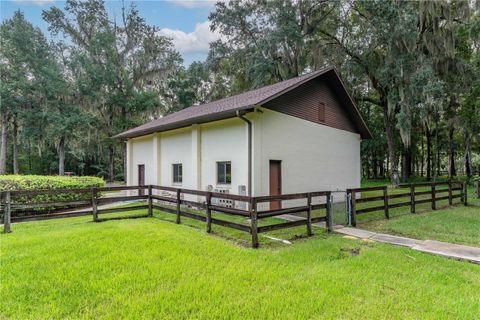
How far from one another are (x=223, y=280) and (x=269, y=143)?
238 inches

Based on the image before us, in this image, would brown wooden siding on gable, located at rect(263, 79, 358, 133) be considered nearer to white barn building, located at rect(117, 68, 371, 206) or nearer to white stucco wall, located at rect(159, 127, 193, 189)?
white barn building, located at rect(117, 68, 371, 206)

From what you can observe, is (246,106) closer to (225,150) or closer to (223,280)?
(225,150)

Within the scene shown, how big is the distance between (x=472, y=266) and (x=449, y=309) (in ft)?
6.18

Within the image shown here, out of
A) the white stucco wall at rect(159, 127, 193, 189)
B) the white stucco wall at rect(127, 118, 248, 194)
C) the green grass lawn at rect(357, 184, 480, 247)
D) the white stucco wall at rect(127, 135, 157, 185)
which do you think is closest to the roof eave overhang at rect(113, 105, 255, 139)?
the white stucco wall at rect(127, 118, 248, 194)

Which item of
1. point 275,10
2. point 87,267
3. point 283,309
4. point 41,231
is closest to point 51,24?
point 275,10

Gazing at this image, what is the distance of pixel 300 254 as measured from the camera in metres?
4.77

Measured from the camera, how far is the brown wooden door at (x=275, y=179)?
30.9 ft

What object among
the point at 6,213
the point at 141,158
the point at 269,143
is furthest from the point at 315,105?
the point at 6,213

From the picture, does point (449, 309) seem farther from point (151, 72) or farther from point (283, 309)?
point (151, 72)

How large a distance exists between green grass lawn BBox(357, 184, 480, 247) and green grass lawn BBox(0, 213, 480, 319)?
5.74 feet

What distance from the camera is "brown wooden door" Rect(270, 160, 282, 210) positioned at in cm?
942

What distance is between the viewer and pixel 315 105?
36.4 feet

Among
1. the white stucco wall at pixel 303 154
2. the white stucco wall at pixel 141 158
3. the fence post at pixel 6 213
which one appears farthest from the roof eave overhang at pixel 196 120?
the fence post at pixel 6 213

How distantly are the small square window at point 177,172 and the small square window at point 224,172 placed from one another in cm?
257
